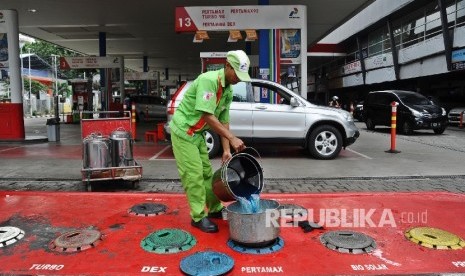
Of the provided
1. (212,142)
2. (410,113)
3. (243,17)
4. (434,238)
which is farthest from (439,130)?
(434,238)

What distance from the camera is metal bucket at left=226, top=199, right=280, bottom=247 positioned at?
3668 millimetres

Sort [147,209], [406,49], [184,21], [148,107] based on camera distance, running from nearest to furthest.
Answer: [147,209], [184,21], [406,49], [148,107]

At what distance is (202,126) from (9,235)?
7.09 ft

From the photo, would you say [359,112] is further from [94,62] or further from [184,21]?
[184,21]

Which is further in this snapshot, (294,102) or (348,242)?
(294,102)

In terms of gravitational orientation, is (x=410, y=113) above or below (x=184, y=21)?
below

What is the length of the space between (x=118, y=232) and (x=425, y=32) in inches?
900

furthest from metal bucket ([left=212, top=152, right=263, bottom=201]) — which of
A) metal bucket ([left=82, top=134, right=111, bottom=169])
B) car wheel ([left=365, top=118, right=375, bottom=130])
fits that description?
car wheel ([left=365, top=118, right=375, bottom=130])

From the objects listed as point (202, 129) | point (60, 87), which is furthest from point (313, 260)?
point (60, 87)

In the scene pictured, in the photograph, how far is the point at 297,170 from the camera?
7.88 metres

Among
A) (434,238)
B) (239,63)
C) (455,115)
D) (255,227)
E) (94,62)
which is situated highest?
(94,62)

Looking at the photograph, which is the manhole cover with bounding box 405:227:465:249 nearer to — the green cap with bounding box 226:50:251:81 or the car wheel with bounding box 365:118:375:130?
the green cap with bounding box 226:50:251:81

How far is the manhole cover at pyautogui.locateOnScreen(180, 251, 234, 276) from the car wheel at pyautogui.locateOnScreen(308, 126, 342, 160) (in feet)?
19.0

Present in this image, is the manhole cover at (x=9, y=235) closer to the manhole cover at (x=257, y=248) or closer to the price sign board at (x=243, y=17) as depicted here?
the manhole cover at (x=257, y=248)
